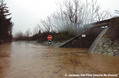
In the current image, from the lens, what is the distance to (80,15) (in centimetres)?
1759

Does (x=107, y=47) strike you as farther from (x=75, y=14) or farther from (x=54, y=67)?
(x=75, y=14)

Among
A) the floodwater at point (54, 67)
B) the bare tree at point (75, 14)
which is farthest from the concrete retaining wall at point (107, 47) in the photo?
the bare tree at point (75, 14)

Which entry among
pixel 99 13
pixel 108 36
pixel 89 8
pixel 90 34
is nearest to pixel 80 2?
pixel 89 8

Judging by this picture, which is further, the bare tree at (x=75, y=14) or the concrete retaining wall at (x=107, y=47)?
the bare tree at (x=75, y=14)

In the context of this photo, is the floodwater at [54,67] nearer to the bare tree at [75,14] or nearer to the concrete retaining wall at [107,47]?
the concrete retaining wall at [107,47]

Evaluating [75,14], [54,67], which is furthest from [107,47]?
[75,14]

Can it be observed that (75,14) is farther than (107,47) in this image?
Yes

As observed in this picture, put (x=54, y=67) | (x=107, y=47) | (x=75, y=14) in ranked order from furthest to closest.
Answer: (x=75, y=14), (x=107, y=47), (x=54, y=67)

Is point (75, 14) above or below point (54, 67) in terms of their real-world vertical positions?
above

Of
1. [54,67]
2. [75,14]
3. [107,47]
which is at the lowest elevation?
[54,67]

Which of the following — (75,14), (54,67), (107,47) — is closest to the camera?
(54,67)

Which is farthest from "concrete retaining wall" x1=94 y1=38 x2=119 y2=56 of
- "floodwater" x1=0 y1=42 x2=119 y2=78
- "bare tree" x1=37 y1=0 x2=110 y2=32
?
"bare tree" x1=37 y1=0 x2=110 y2=32

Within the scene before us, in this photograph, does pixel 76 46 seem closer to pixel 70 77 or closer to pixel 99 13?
pixel 70 77

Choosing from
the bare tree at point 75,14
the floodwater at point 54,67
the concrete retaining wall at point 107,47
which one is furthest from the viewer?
the bare tree at point 75,14
